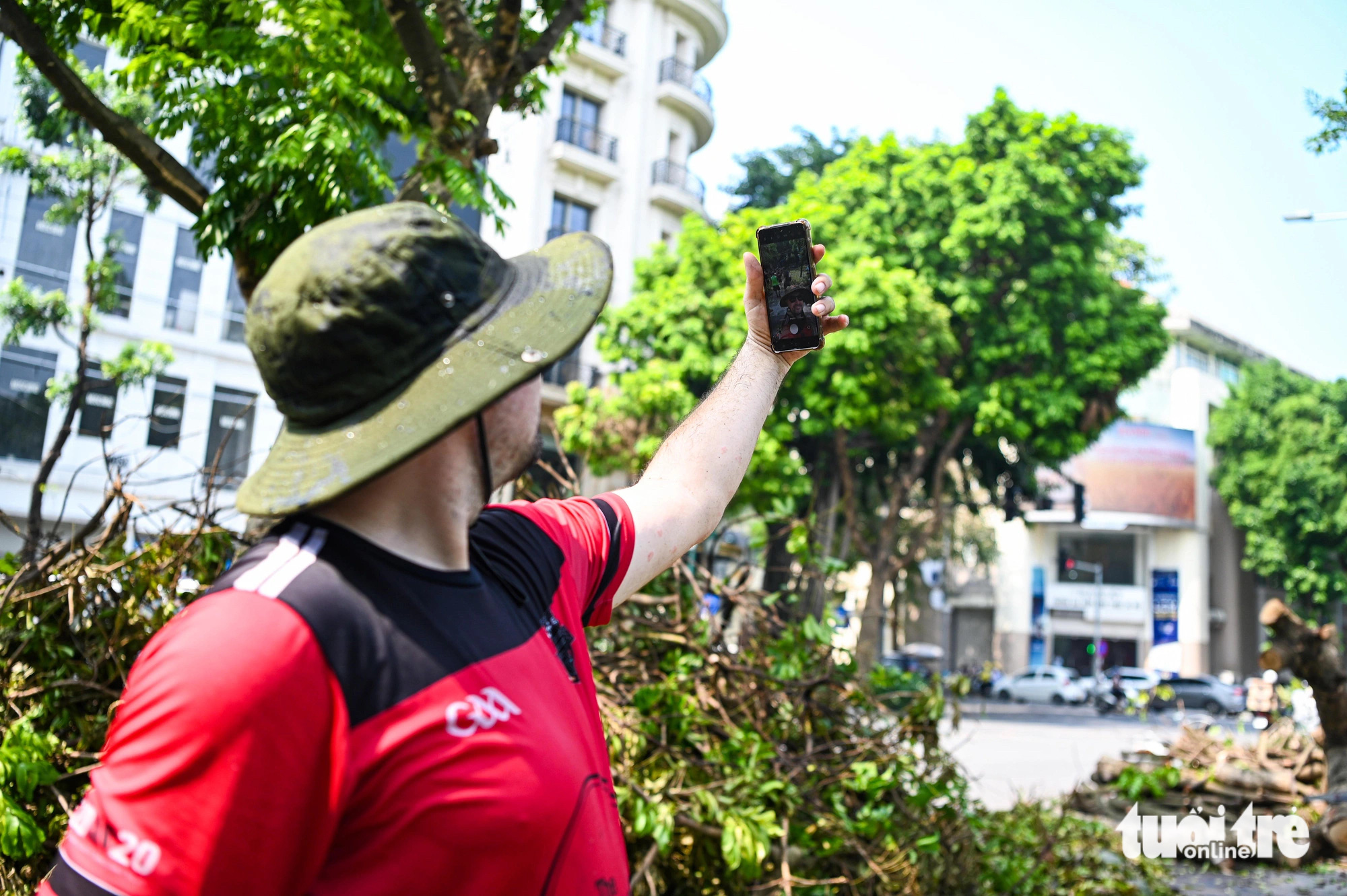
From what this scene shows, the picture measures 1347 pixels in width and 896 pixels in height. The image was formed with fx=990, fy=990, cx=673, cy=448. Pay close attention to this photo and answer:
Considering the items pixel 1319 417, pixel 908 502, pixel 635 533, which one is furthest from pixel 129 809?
pixel 1319 417

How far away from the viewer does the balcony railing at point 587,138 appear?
78.1ft

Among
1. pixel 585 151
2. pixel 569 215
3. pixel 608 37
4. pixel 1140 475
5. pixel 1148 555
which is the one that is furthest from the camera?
pixel 1148 555

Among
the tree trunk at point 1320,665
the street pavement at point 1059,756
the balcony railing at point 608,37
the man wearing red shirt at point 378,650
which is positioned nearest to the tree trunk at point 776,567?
the street pavement at point 1059,756

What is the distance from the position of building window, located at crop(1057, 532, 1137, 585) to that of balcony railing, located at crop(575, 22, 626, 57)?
2916 centimetres

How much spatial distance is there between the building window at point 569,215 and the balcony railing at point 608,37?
4.18 m

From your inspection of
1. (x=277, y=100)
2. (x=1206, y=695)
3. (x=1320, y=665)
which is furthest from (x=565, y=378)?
(x=1206, y=695)

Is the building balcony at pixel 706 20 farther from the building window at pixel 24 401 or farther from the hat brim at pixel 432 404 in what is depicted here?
the hat brim at pixel 432 404

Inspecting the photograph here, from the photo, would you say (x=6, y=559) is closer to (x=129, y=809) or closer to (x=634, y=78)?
(x=129, y=809)

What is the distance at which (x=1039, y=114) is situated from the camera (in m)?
19.3

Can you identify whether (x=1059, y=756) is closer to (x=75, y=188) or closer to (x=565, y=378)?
(x=565, y=378)

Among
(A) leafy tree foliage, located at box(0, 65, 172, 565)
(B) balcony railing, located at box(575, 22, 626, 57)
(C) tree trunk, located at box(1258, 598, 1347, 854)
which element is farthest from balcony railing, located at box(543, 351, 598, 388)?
(C) tree trunk, located at box(1258, 598, 1347, 854)

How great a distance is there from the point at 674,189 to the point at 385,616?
79.9 feet

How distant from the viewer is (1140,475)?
1586 inches

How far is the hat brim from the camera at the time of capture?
1.17 m
